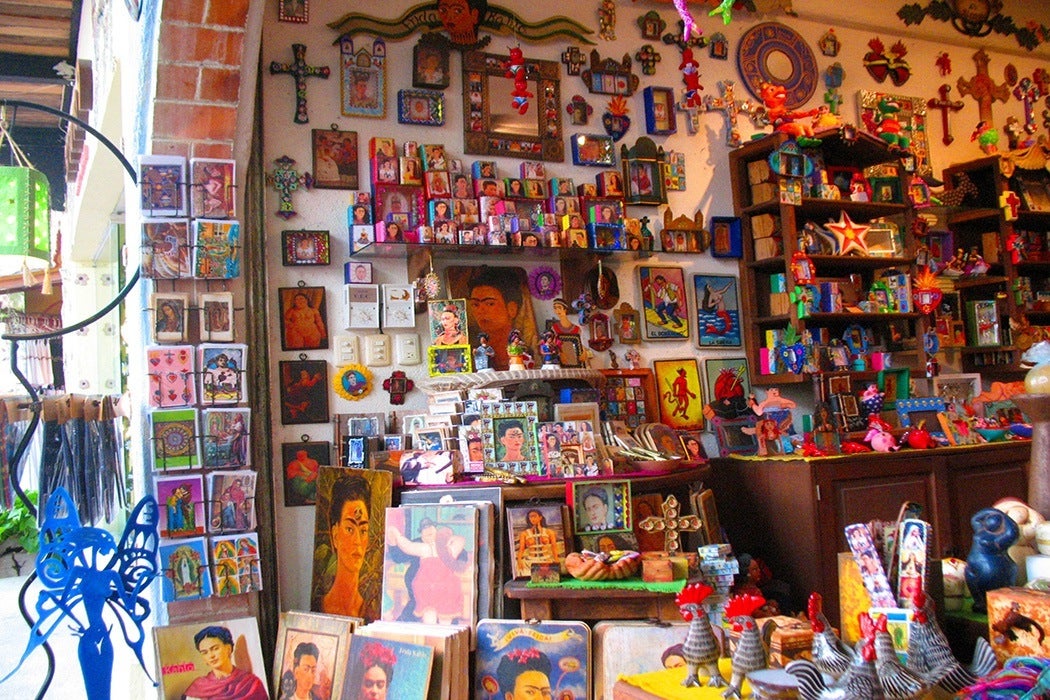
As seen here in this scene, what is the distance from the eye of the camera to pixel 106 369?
6.38m

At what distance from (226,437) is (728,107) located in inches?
128

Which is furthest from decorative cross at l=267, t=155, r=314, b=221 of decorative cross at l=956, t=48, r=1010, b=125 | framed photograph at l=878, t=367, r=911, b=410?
decorative cross at l=956, t=48, r=1010, b=125

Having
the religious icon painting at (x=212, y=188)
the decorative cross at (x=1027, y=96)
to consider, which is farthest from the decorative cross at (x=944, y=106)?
the religious icon painting at (x=212, y=188)

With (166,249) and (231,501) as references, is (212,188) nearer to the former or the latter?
(166,249)

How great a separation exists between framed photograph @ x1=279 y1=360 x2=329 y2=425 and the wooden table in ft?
4.30

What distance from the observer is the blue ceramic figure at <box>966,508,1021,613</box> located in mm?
1882

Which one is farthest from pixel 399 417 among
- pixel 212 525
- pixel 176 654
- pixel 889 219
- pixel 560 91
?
pixel 889 219

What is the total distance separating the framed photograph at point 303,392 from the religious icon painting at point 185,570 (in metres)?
0.75

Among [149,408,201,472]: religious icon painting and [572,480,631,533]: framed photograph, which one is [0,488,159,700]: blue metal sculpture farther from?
[572,480,631,533]: framed photograph

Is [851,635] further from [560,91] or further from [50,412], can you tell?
[560,91]

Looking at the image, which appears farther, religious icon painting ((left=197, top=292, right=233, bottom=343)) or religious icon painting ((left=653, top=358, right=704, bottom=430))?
religious icon painting ((left=653, top=358, right=704, bottom=430))

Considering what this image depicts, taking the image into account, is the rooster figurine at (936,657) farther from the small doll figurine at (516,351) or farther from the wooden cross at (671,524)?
the small doll figurine at (516,351)

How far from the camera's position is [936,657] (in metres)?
1.67

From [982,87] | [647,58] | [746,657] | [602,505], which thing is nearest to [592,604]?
[602,505]
